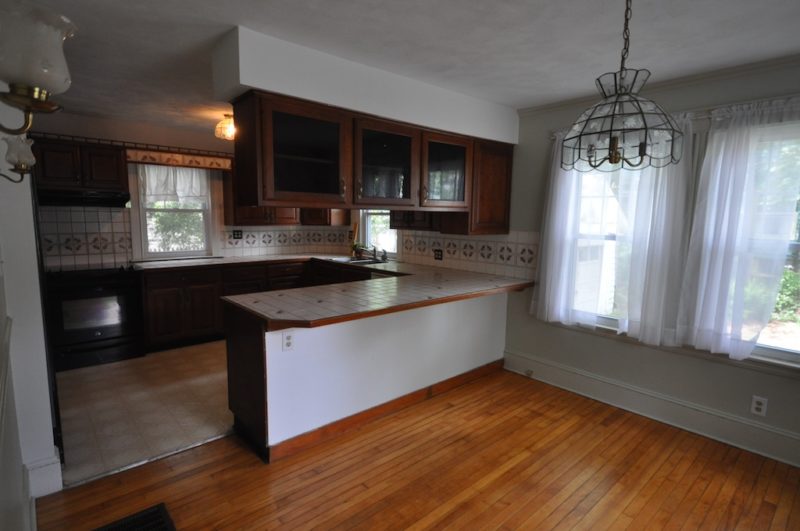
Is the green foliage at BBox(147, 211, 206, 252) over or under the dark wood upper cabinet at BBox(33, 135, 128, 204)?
under

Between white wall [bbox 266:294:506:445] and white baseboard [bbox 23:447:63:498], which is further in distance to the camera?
white wall [bbox 266:294:506:445]

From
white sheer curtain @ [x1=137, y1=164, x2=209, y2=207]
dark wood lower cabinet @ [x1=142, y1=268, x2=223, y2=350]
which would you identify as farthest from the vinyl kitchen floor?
white sheer curtain @ [x1=137, y1=164, x2=209, y2=207]

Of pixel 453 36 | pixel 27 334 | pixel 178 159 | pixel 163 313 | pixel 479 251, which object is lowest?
pixel 163 313

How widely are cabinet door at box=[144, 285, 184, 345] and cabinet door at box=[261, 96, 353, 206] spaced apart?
8.14ft

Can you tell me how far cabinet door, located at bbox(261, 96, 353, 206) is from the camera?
7.57 feet

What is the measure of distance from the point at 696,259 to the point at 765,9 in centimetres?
144

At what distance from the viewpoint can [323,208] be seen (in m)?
2.63

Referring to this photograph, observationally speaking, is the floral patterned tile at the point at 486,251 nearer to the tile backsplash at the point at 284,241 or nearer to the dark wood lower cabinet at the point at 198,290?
the dark wood lower cabinet at the point at 198,290

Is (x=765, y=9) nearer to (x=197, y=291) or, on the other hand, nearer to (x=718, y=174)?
(x=718, y=174)

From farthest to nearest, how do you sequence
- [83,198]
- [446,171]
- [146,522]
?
[83,198] → [446,171] → [146,522]

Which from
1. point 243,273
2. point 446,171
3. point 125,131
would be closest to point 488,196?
point 446,171

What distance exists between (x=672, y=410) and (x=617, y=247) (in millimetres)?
1233

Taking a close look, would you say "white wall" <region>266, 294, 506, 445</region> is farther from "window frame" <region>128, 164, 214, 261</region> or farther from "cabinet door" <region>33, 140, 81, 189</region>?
"window frame" <region>128, 164, 214, 261</region>

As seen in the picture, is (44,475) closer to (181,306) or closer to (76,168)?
(181,306)
